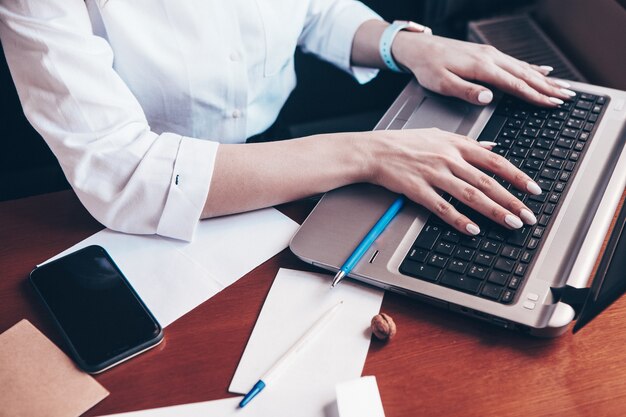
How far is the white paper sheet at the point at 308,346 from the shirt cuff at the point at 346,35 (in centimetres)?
53

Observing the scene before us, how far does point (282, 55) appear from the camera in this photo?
1026 millimetres

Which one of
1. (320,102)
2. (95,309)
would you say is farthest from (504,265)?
(320,102)

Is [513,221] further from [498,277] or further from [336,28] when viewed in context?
[336,28]

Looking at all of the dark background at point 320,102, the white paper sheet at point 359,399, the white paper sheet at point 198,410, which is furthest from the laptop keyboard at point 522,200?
the dark background at point 320,102

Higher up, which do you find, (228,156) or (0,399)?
(228,156)

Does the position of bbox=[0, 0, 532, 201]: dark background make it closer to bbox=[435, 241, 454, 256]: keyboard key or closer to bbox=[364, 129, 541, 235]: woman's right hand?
bbox=[364, 129, 541, 235]: woman's right hand

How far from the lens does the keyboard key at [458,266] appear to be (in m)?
0.66

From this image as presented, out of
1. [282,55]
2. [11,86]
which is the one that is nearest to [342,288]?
[282,55]

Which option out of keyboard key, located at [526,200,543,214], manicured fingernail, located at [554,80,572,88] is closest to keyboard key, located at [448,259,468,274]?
keyboard key, located at [526,200,543,214]

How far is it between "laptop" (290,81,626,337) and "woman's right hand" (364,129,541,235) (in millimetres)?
14

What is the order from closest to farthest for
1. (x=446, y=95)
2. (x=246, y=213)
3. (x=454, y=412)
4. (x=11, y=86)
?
(x=454, y=412) < (x=246, y=213) < (x=446, y=95) < (x=11, y=86)

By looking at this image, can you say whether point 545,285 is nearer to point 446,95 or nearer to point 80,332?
point 446,95

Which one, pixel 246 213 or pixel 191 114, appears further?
pixel 191 114

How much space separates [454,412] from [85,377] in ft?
1.26
